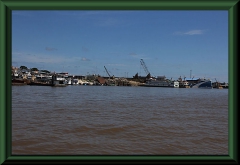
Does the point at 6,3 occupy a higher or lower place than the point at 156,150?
higher

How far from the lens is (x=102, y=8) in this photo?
1.20m

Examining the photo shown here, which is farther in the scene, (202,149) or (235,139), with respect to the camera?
(202,149)

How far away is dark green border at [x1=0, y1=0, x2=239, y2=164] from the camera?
116 centimetres

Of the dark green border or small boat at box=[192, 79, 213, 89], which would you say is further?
small boat at box=[192, 79, 213, 89]

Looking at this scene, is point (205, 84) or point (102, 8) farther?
point (205, 84)

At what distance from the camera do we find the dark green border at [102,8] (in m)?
1.16

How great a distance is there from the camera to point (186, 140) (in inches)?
178

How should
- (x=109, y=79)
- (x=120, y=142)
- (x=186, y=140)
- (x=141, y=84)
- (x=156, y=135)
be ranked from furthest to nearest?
(x=109, y=79)
(x=141, y=84)
(x=156, y=135)
(x=186, y=140)
(x=120, y=142)

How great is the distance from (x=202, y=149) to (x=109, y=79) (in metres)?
82.9

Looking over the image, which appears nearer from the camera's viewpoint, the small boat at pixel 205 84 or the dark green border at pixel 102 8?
the dark green border at pixel 102 8

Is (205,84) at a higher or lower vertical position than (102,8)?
lower

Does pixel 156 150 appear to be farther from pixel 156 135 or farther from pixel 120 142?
pixel 156 135

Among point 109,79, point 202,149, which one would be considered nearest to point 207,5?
point 202,149
